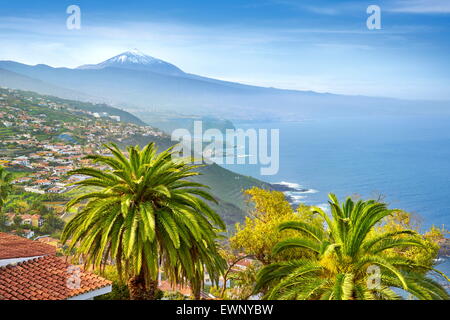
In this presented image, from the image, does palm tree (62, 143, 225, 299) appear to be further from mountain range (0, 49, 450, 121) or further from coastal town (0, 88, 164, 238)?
mountain range (0, 49, 450, 121)

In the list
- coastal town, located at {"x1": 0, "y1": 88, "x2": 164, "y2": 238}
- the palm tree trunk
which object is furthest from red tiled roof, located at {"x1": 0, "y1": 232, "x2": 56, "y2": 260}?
coastal town, located at {"x1": 0, "y1": 88, "x2": 164, "y2": 238}

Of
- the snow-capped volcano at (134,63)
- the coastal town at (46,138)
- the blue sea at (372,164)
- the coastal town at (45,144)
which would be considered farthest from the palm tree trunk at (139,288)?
the snow-capped volcano at (134,63)

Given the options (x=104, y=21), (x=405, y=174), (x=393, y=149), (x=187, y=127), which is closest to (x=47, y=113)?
(x=104, y=21)

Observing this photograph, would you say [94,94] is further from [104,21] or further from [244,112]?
[104,21]

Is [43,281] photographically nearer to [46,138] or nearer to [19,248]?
[19,248]

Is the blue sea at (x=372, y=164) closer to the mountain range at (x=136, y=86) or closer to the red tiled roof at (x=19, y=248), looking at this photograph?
the mountain range at (x=136, y=86)
